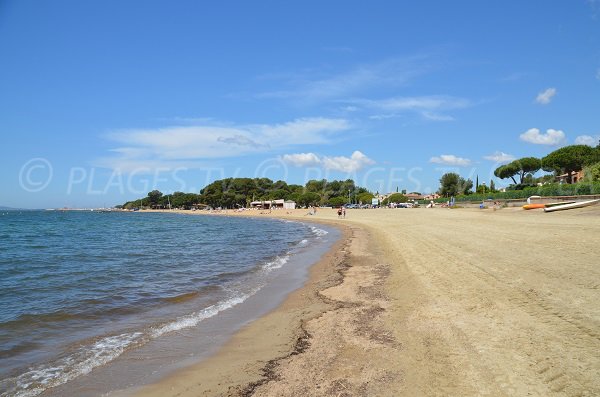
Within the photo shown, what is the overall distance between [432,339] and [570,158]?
7287 cm

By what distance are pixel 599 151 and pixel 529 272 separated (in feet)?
221

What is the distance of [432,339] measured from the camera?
5.57m

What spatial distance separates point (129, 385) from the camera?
16.3 ft

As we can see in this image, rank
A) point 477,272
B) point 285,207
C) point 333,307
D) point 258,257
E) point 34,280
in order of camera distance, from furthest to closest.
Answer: point 285,207, point 258,257, point 34,280, point 477,272, point 333,307

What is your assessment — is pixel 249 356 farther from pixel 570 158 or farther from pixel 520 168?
pixel 520 168

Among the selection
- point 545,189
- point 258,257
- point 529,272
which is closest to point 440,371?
point 529,272

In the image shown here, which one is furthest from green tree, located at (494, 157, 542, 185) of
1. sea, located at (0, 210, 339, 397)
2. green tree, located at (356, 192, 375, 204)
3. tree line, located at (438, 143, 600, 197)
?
sea, located at (0, 210, 339, 397)

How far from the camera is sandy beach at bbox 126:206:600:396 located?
4.21m

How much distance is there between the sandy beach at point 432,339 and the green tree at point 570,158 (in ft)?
209

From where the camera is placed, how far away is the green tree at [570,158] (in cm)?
6128

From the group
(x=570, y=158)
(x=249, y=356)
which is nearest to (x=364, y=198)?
(x=570, y=158)

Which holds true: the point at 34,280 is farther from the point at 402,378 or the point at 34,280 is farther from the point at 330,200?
the point at 330,200

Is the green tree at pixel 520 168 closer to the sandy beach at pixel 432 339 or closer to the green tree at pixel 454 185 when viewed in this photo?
the green tree at pixel 454 185

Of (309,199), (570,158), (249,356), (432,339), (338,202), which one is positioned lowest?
(249,356)
